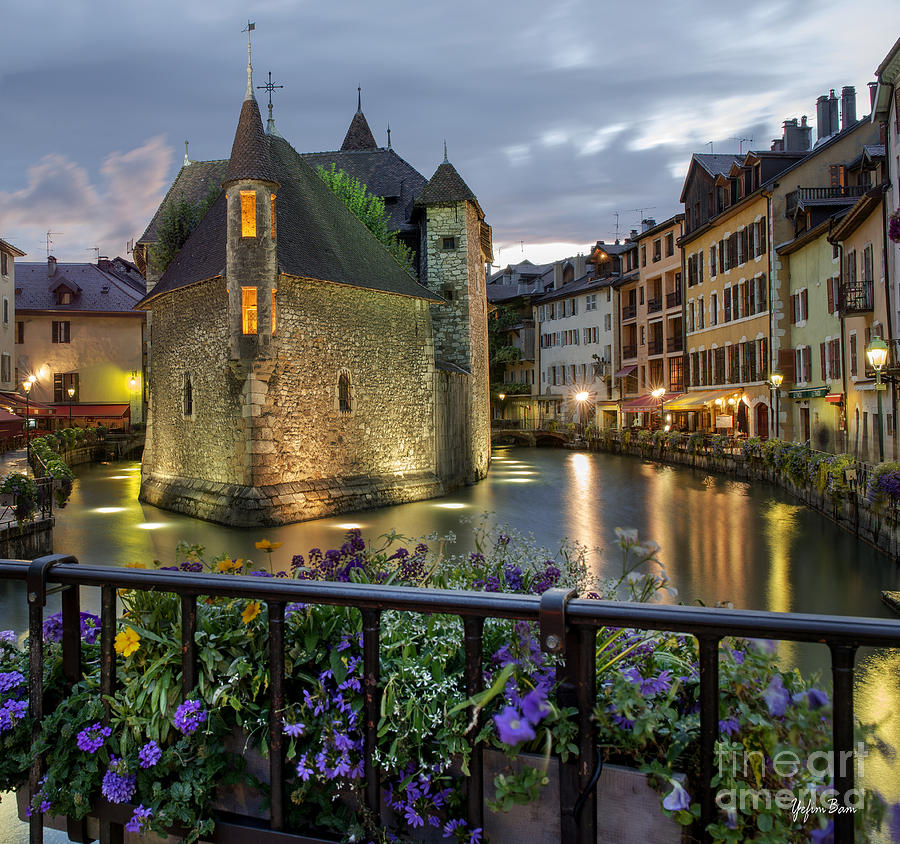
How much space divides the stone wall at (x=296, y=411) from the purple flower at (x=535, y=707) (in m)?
16.7

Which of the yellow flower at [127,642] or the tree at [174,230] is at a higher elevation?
the tree at [174,230]

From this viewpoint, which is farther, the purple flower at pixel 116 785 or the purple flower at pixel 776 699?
the purple flower at pixel 116 785

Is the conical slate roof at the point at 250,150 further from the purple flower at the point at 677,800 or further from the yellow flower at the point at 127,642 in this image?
the purple flower at the point at 677,800

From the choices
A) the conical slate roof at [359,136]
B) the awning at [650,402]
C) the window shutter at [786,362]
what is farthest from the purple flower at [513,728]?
the conical slate roof at [359,136]

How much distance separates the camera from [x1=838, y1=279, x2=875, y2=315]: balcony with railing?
20.7 metres

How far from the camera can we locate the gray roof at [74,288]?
4719cm

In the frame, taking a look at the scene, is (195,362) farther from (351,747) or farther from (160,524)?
(351,747)

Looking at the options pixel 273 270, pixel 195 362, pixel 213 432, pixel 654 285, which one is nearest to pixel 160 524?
pixel 213 432

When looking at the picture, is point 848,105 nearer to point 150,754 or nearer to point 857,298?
point 857,298

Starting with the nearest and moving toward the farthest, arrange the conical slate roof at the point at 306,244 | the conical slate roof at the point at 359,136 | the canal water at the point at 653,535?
the canal water at the point at 653,535 < the conical slate roof at the point at 306,244 < the conical slate roof at the point at 359,136

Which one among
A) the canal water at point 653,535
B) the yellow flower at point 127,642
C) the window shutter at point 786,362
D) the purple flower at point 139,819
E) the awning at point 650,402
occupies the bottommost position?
the canal water at point 653,535

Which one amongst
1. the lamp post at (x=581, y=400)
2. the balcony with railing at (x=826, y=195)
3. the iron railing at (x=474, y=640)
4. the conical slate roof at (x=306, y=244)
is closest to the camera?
the iron railing at (x=474, y=640)

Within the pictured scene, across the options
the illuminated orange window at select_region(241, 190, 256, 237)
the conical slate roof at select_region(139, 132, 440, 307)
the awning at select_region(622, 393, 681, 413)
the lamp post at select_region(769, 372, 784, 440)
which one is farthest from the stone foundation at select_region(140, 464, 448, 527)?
the awning at select_region(622, 393, 681, 413)

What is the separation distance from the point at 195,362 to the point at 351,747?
20.1 metres
